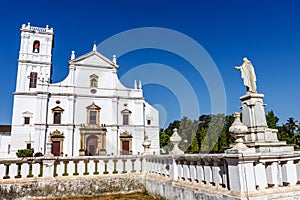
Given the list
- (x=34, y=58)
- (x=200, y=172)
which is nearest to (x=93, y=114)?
(x=34, y=58)

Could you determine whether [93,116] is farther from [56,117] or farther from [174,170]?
[174,170]

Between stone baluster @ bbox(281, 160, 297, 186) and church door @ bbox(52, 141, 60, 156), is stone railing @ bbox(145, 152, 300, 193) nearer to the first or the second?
stone baluster @ bbox(281, 160, 297, 186)

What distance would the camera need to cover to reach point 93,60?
33.1 m

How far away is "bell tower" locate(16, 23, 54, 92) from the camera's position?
101 feet

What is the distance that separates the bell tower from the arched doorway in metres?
9.23

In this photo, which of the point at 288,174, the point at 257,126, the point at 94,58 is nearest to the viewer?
the point at 288,174

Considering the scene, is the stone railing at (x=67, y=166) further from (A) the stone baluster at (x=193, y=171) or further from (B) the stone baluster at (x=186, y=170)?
(A) the stone baluster at (x=193, y=171)

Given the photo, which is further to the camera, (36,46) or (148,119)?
(148,119)

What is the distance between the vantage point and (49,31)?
1350 inches

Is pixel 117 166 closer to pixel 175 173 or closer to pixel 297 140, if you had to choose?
pixel 175 173

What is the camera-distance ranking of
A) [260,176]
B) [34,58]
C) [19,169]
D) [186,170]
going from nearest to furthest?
[260,176]
[186,170]
[19,169]
[34,58]

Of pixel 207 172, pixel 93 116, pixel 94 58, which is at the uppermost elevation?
pixel 94 58

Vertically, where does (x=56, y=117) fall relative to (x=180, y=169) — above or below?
above

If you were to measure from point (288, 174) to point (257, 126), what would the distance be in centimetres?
503
